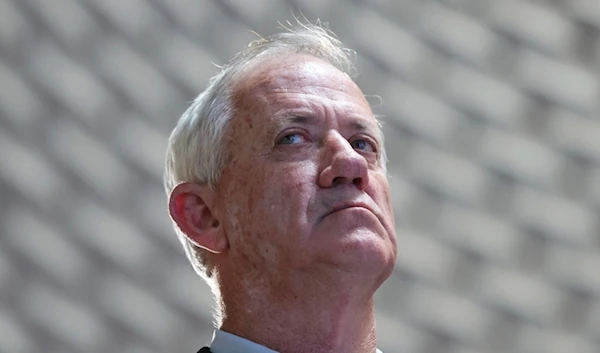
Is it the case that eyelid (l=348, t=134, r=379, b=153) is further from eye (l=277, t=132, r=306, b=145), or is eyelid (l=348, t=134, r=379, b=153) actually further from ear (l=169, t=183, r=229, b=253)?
ear (l=169, t=183, r=229, b=253)

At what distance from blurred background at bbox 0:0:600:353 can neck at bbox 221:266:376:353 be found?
917mm

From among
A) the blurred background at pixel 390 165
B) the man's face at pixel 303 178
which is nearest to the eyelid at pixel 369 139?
the man's face at pixel 303 178

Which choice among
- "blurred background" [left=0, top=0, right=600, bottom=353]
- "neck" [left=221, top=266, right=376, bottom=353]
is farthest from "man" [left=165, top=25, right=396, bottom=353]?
"blurred background" [left=0, top=0, right=600, bottom=353]

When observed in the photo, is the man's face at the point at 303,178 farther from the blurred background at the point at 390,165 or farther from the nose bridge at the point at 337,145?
the blurred background at the point at 390,165

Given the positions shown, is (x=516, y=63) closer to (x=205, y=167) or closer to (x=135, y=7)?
(x=135, y=7)

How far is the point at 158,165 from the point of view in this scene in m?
2.20

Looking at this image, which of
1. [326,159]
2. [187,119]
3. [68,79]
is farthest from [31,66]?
[326,159]

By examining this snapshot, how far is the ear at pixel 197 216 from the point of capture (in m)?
1.33

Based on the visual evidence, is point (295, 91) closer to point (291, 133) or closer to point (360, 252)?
point (291, 133)

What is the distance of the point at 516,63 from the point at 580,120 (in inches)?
8.0

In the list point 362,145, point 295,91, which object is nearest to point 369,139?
point 362,145

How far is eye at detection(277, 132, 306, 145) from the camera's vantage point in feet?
4.24

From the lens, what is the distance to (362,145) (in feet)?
4.46

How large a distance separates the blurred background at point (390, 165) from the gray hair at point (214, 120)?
0.67m
